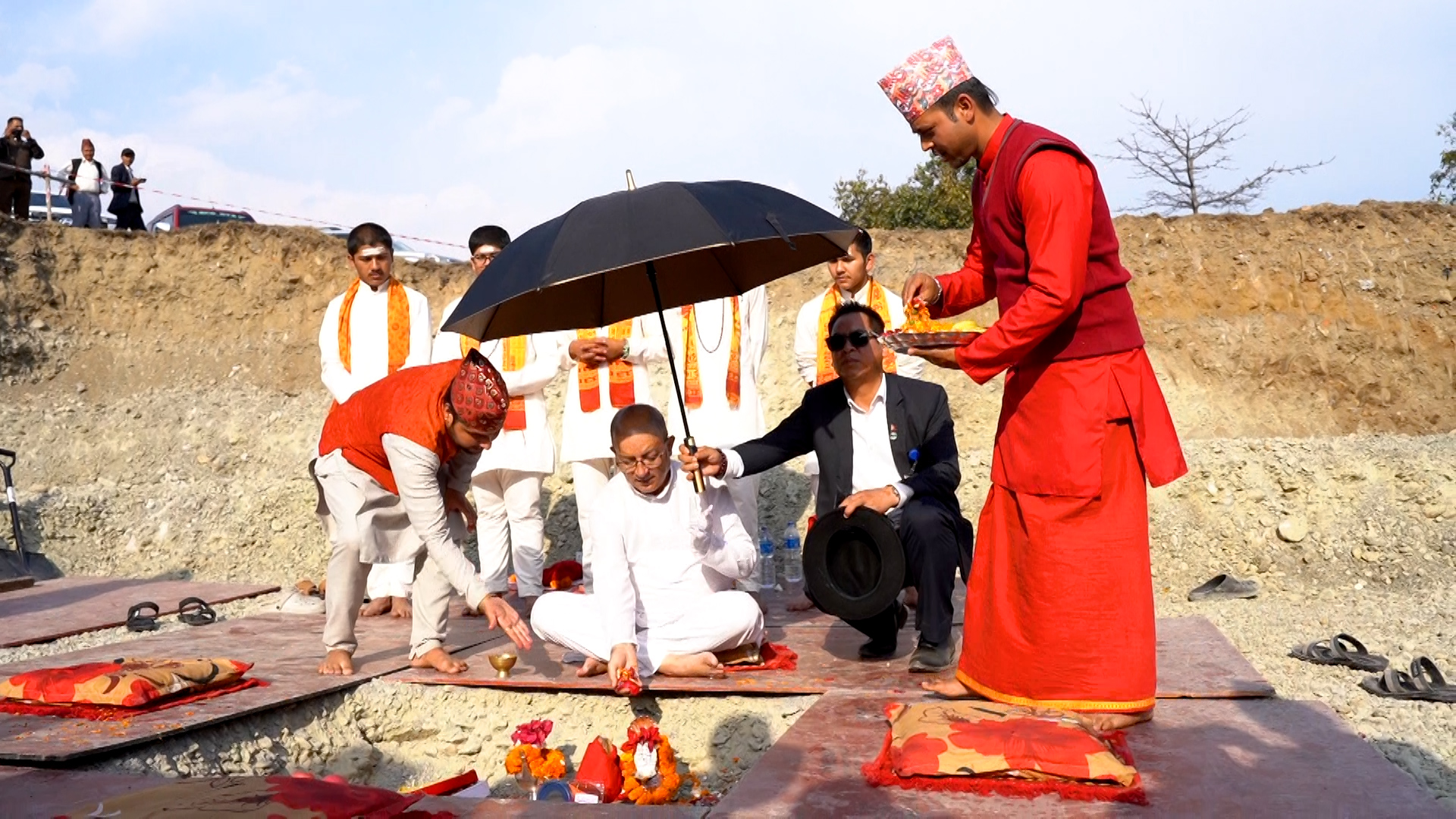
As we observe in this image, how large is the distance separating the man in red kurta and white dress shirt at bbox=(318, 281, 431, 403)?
12.9 ft

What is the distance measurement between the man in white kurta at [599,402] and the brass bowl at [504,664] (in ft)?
6.40

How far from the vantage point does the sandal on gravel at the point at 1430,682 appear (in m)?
4.89

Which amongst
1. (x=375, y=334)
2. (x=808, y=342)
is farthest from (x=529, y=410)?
(x=808, y=342)

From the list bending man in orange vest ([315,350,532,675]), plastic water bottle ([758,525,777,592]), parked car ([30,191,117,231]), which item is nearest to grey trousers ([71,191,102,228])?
parked car ([30,191,117,231])

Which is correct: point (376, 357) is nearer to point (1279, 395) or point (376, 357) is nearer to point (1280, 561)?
point (1280, 561)

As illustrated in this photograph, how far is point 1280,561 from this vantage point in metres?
8.79

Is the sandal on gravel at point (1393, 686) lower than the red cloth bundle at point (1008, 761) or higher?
lower

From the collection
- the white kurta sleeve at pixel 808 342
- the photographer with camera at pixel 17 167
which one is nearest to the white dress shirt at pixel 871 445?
the white kurta sleeve at pixel 808 342

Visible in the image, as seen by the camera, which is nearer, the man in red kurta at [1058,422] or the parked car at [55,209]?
the man in red kurta at [1058,422]

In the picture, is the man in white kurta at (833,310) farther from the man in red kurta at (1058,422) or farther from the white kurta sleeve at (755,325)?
the man in red kurta at (1058,422)

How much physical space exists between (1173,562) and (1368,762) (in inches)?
230

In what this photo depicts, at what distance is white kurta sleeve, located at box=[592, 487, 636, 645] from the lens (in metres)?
4.72

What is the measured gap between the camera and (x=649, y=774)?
166 inches

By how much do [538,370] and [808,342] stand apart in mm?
1668
